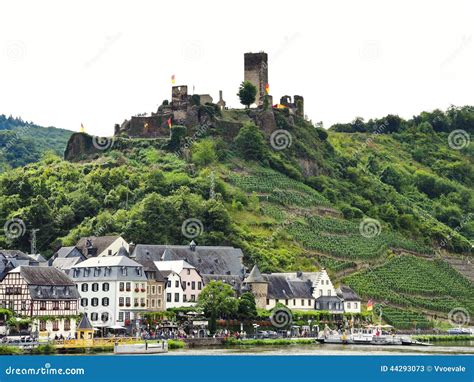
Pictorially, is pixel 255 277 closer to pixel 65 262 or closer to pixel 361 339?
pixel 361 339

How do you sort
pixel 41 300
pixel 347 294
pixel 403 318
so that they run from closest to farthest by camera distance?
pixel 41 300, pixel 347 294, pixel 403 318

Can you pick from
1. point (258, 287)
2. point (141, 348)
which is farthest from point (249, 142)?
point (141, 348)

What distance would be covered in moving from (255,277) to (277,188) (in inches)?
1575

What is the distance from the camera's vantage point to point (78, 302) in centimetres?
10338

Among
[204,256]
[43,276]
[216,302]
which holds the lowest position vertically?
[216,302]

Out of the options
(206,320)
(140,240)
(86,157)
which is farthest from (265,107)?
(206,320)

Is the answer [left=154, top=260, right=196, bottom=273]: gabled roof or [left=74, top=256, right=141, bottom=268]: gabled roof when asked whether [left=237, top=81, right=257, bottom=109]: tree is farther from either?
[left=74, top=256, right=141, bottom=268]: gabled roof

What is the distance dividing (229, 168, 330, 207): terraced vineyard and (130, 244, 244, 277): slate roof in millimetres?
27887

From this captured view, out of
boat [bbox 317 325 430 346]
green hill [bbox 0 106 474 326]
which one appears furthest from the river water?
green hill [bbox 0 106 474 326]

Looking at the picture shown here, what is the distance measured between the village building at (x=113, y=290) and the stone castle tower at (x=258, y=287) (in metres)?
12.7

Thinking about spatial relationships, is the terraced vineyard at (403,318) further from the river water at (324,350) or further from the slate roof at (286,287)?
the river water at (324,350)

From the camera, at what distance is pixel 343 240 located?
146 metres

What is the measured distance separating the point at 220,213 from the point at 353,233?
25128 mm

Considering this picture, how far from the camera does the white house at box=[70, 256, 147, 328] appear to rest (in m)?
106
